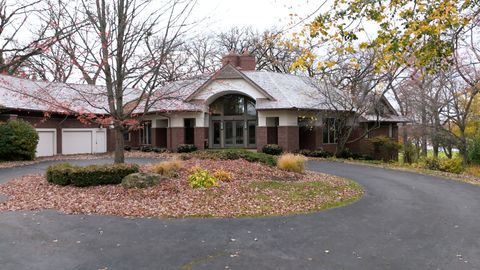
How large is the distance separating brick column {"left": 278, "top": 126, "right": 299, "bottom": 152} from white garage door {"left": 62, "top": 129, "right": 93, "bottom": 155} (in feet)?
48.1

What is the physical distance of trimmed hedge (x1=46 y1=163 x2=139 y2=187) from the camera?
39.7ft

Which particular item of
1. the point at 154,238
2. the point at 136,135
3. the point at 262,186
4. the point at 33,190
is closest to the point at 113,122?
the point at 33,190

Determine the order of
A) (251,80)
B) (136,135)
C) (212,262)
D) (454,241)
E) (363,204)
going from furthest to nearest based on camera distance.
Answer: (136,135) < (251,80) < (363,204) < (454,241) < (212,262)

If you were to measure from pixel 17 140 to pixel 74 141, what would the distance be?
21.2 ft

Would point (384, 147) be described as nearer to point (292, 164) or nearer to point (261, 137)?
point (261, 137)

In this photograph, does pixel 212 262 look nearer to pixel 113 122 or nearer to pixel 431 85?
pixel 113 122

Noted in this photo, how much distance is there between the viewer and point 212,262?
19.2ft

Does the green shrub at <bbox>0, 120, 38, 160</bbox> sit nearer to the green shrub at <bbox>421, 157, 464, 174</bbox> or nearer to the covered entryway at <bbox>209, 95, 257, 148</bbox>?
the covered entryway at <bbox>209, 95, 257, 148</bbox>

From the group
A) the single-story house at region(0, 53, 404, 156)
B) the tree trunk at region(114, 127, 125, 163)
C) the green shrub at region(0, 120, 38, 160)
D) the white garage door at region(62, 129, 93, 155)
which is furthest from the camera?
the white garage door at region(62, 129, 93, 155)

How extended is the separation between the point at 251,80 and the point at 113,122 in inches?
575

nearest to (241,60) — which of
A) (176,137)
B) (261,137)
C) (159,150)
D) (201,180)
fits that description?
(261,137)

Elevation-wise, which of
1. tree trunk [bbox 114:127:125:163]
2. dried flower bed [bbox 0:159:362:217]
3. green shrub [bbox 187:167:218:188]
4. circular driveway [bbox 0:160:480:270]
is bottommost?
circular driveway [bbox 0:160:480:270]

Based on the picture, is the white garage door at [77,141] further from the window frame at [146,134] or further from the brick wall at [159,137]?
the brick wall at [159,137]

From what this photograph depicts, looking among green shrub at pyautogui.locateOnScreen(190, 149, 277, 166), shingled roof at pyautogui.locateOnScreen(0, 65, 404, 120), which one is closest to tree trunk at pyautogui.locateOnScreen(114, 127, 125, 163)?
green shrub at pyautogui.locateOnScreen(190, 149, 277, 166)
